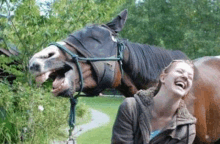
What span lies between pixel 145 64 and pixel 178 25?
28014 millimetres

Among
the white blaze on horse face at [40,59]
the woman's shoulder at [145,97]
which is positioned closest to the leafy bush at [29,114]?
the white blaze on horse face at [40,59]

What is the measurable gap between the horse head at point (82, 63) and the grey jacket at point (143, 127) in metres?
1.03

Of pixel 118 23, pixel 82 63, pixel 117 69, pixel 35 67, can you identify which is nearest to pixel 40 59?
pixel 35 67

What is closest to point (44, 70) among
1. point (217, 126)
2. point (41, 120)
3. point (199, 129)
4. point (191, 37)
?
point (199, 129)

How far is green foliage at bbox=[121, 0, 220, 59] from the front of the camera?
87.7ft

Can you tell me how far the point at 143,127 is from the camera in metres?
2.03

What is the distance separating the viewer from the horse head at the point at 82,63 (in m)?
3.00

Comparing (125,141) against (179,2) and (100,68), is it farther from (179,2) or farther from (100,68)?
(179,2)

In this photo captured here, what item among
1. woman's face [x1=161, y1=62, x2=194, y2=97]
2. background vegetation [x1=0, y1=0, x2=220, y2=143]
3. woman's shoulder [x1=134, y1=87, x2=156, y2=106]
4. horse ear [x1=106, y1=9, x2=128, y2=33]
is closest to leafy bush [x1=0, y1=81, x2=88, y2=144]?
background vegetation [x1=0, y1=0, x2=220, y2=143]

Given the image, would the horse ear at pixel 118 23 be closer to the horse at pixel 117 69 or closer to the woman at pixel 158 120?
the horse at pixel 117 69

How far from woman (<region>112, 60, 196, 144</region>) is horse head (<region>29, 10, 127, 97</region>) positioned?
104 centimetres

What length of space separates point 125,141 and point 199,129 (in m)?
1.42

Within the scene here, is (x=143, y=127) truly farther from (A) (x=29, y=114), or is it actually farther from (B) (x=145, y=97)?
(A) (x=29, y=114)

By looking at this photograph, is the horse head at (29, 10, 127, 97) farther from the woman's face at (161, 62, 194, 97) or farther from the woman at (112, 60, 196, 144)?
the woman's face at (161, 62, 194, 97)
